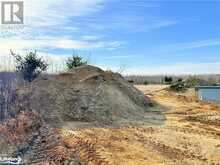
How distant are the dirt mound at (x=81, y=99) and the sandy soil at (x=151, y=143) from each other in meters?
1.35

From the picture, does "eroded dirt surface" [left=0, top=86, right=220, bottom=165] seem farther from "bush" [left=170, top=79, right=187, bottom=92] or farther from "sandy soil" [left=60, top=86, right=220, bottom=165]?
"bush" [left=170, top=79, right=187, bottom=92]

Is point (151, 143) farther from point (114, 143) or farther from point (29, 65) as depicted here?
point (29, 65)

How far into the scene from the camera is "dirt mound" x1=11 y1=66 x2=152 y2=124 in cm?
1322

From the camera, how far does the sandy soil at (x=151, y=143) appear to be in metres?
9.03

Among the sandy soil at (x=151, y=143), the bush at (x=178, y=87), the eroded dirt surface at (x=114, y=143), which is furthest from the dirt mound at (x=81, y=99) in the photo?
the bush at (x=178, y=87)

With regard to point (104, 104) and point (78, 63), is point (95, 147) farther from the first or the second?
point (78, 63)

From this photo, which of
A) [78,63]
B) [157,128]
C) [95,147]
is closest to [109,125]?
[157,128]

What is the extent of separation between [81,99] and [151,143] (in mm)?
4434

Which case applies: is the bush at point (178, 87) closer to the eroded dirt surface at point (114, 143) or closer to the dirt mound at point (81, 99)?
the dirt mound at point (81, 99)

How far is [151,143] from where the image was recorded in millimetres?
10680

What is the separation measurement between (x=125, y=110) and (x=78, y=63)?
12.0 meters

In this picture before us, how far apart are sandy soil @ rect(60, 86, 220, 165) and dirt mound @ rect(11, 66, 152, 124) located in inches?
53.3

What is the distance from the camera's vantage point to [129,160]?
891 centimetres

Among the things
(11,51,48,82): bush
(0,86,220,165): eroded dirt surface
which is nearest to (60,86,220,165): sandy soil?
(0,86,220,165): eroded dirt surface
